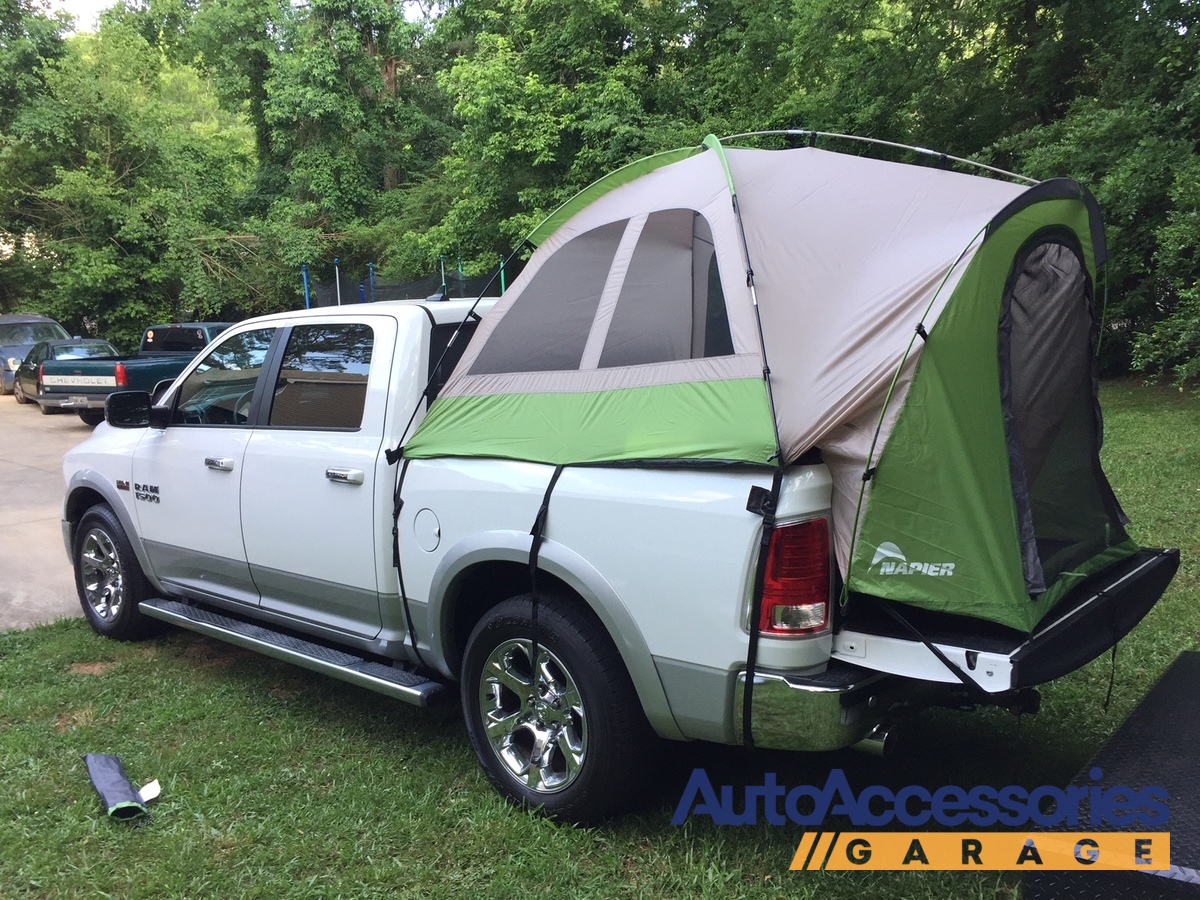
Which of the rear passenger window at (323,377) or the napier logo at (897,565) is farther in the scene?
the rear passenger window at (323,377)

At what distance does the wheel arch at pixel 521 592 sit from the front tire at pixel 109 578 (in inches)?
103

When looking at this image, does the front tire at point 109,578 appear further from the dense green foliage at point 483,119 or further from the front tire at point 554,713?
the dense green foliage at point 483,119

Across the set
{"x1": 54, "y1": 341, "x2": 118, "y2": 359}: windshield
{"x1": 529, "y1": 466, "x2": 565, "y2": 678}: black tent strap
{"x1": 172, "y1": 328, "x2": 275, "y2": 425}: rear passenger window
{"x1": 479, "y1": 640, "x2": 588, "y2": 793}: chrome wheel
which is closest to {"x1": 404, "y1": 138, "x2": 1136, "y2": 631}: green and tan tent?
{"x1": 529, "y1": 466, "x2": 565, "y2": 678}: black tent strap

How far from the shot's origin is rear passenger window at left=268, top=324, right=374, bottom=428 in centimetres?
411

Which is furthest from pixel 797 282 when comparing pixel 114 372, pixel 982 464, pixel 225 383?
pixel 114 372

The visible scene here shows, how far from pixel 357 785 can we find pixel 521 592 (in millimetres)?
1024

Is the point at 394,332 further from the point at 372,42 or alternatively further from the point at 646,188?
the point at 372,42

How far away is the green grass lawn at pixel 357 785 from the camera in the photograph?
3094 mm

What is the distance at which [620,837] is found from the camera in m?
3.27

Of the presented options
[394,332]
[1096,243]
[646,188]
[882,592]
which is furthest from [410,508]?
[1096,243]

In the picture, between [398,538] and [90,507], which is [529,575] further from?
[90,507]

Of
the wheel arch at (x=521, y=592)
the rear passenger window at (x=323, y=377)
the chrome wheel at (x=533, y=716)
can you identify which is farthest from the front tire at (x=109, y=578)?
the chrome wheel at (x=533, y=716)

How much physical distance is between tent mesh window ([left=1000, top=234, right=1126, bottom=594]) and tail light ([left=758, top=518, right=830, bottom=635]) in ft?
2.32

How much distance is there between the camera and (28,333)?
2112 cm
